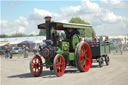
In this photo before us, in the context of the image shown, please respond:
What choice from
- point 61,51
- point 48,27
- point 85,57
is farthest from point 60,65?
point 85,57

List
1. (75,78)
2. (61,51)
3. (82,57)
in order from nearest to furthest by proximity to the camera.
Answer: (75,78) → (61,51) → (82,57)

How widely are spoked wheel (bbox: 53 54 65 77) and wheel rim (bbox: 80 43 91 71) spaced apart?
47.2 inches

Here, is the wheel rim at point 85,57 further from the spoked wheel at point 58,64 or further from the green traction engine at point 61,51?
the spoked wheel at point 58,64

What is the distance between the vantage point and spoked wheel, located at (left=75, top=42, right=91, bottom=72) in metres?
10.9

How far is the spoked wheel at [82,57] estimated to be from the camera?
10.9 metres

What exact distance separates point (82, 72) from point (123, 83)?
371 cm

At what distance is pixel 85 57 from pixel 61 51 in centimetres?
160

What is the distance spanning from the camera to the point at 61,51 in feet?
34.9

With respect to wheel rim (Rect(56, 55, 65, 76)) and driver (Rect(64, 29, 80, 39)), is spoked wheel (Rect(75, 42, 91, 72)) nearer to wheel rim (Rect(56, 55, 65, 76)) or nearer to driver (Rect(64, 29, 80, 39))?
driver (Rect(64, 29, 80, 39))

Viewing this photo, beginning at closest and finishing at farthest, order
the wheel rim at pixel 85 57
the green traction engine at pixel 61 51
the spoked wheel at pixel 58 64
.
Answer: the spoked wheel at pixel 58 64
the green traction engine at pixel 61 51
the wheel rim at pixel 85 57

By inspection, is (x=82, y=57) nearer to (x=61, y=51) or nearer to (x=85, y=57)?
(x=85, y=57)

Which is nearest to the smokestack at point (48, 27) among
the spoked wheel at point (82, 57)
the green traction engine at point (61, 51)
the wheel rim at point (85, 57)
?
the green traction engine at point (61, 51)

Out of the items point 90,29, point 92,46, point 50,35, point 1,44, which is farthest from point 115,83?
point 1,44

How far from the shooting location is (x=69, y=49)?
11.7m
